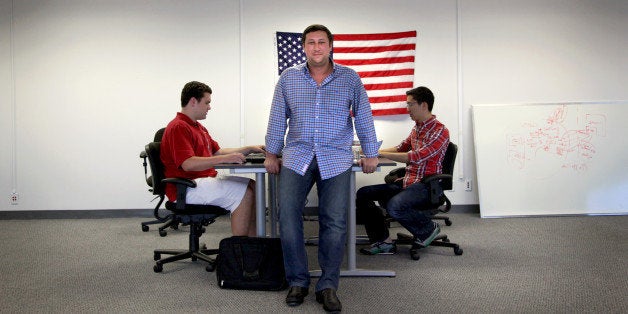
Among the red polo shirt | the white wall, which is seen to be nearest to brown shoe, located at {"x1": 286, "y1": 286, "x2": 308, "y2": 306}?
the red polo shirt

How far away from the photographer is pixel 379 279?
3240 millimetres

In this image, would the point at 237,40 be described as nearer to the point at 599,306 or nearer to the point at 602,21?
the point at 602,21

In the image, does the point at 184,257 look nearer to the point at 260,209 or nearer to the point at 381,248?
the point at 260,209

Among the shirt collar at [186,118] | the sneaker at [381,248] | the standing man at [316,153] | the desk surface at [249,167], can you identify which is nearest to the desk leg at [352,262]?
the desk surface at [249,167]

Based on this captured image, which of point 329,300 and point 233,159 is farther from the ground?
point 233,159

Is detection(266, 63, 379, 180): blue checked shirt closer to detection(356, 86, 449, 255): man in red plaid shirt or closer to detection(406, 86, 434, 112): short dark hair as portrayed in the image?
detection(356, 86, 449, 255): man in red plaid shirt

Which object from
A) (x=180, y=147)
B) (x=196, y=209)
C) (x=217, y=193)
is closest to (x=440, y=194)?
(x=217, y=193)

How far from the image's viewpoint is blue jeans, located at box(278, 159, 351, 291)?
9.09 ft

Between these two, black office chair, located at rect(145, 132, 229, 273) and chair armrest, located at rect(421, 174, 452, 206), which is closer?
black office chair, located at rect(145, 132, 229, 273)

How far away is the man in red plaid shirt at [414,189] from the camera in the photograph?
147 inches

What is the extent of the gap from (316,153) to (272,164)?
0.25 metres

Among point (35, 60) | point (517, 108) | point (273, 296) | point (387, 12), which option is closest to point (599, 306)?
point (273, 296)

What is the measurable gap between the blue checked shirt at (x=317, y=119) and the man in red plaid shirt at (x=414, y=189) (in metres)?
0.86

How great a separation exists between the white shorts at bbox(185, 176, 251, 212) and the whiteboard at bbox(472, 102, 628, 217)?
9.64 ft
